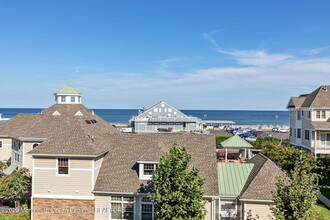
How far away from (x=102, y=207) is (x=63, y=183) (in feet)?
10.1

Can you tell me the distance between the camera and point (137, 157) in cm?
2023

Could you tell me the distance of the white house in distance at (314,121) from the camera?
3503 centimetres

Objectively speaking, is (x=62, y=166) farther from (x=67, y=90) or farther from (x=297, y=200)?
(x=67, y=90)

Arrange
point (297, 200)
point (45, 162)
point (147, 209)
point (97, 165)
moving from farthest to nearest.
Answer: point (97, 165), point (45, 162), point (147, 209), point (297, 200)

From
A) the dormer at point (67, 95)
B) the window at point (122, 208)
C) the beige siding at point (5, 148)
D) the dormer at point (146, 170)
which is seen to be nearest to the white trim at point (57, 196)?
the window at point (122, 208)

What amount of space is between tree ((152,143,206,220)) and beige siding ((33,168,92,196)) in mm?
5991

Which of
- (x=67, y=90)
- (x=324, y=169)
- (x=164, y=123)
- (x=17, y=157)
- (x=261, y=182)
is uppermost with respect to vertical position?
(x=67, y=90)

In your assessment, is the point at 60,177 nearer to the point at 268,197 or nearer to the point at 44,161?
the point at 44,161

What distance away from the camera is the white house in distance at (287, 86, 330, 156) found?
35.0 m

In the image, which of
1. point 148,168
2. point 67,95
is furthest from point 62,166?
point 67,95

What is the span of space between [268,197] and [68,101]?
1212 inches

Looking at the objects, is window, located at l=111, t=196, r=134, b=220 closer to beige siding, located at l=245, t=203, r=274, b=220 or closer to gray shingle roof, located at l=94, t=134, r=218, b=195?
gray shingle roof, located at l=94, t=134, r=218, b=195

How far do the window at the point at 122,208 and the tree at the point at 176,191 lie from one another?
13.3 feet

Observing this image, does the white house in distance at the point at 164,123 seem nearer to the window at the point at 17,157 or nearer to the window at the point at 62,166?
the window at the point at 17,157
